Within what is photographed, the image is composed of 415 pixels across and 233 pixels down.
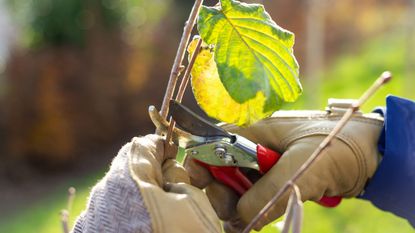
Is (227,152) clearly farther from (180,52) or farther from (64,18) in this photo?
(64,18)

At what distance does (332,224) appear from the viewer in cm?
282

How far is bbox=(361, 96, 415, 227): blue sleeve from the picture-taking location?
1.06 m

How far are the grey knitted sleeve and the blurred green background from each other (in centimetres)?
389

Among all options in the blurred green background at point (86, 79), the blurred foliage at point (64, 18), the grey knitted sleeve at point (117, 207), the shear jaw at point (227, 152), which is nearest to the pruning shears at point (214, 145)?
the shear jaw at point (227, 152)

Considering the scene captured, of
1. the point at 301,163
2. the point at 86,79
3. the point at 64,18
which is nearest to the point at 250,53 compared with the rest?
the point at 301,163

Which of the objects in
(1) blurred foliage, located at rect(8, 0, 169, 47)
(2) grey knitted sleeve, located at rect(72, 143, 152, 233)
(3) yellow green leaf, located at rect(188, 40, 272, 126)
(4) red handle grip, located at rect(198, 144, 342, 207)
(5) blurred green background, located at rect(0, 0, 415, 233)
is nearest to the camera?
(2) grey knitted sleeve, located at rect(72, 143, 152, 233)

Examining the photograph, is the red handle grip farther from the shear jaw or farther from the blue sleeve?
the blue sleeve

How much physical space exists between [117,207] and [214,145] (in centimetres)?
20

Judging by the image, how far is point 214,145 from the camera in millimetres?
974

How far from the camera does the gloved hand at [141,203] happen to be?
32.2 inches

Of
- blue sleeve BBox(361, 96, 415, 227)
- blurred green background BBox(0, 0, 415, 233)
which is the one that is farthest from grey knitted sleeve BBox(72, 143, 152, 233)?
blurred green background BBox(0, 0, 415, 233)

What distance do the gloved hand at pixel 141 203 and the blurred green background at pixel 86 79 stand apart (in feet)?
12.7

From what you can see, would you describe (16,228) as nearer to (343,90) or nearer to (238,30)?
(343,90)

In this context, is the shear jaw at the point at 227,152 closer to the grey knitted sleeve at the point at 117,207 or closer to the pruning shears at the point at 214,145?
the pruning shears at the point at 214,145
